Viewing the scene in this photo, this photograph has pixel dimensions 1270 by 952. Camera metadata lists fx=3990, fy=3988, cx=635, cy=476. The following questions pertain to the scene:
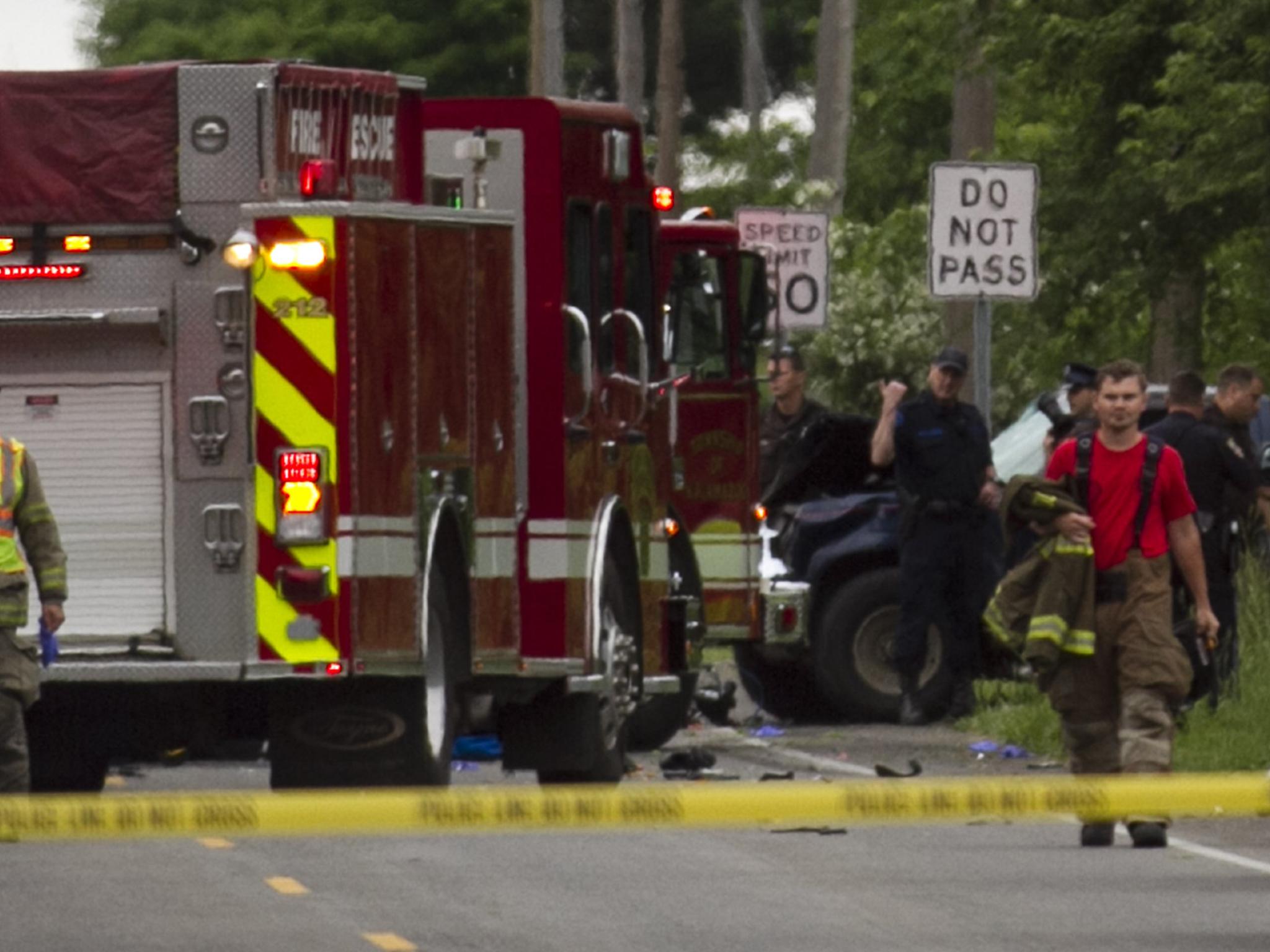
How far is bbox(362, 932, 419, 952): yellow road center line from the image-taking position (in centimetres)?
1096

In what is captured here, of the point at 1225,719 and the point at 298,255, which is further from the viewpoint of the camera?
the point at 1225,719

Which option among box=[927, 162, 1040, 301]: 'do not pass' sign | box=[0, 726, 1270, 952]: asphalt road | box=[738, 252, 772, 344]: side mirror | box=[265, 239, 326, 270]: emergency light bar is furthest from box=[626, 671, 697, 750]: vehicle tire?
box=[265, 239, 326, 270]: emergency light bar

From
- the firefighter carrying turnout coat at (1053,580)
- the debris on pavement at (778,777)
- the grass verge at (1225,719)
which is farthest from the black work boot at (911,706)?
the firefighter carrying turnout coat at (1053,580)

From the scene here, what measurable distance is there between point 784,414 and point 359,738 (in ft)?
26.7

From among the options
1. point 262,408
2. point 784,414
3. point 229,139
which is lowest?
point 262,408

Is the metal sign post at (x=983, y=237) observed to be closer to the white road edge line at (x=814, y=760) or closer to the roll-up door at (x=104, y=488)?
the white road edge line at (x=814, y=760)

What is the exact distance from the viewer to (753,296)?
1850cm

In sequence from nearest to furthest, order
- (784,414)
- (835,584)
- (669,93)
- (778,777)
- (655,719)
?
1. (778,777)
2. (655,719)
3. (835,584)
4. (784,414)
5. (669,93)

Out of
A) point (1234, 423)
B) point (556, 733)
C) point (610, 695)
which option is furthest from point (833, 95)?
point (556, 733)

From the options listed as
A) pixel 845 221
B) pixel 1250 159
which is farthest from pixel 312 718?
pixel 845 221

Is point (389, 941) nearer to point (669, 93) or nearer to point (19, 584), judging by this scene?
point (19, 584)

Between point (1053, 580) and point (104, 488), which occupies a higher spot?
point (104, 488)

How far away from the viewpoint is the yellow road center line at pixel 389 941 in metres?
11.0

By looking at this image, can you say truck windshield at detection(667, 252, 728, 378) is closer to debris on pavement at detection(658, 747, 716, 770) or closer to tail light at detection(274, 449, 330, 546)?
debris on pavement at detection(658, 747, 716, 770)
